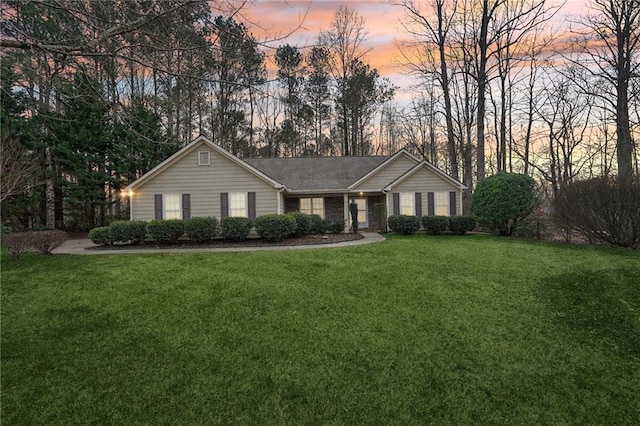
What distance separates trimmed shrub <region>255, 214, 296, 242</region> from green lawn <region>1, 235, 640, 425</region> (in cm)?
490

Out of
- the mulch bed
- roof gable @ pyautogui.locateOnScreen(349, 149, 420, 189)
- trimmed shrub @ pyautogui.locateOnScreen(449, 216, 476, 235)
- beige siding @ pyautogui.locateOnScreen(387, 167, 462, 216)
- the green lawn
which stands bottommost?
the green lawn

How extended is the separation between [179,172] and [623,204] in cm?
1647

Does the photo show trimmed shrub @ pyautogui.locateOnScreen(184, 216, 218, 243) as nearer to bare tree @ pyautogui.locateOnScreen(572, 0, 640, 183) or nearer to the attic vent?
the attic vent

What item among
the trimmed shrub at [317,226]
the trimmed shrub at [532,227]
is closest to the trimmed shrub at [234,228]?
the trimmed shrub at [317,226]

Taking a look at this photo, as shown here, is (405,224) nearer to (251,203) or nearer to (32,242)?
(251,203)

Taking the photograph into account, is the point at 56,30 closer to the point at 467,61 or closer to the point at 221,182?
the point at 221,182

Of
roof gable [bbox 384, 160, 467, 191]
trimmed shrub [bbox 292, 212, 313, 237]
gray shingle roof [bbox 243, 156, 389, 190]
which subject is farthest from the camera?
gray shingle roof [bbox 243, 156, 389, 190]

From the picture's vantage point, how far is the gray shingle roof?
778 inches

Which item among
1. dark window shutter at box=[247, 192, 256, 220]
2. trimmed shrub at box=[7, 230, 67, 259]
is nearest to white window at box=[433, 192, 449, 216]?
dark window shutter at box=[247, 192, 256, 220]

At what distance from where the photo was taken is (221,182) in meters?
15.6

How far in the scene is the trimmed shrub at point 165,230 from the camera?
12.7 m

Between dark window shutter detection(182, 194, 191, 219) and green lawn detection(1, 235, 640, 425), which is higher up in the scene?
dark window shutter detection(182, 194, 191, 219)

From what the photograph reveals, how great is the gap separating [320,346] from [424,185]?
1527cm

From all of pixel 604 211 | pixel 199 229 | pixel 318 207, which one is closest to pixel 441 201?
pixel 318 207
